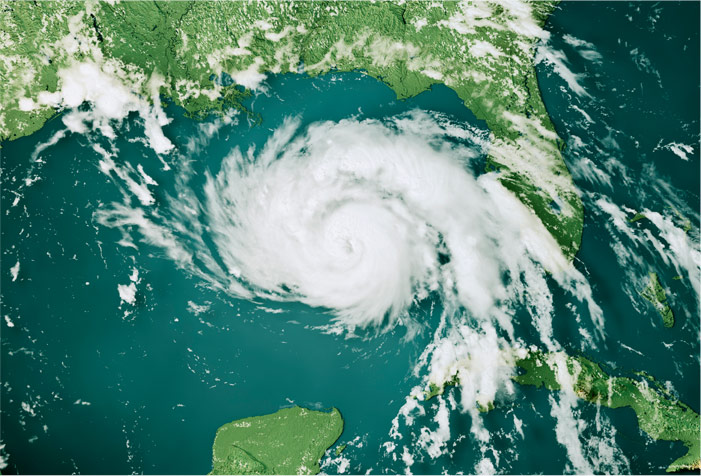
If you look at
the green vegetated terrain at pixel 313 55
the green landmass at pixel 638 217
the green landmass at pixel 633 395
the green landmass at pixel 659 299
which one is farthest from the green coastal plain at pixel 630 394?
the green landmass at pixel 638 217

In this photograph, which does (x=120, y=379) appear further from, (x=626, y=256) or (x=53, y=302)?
(x=626, y=256)

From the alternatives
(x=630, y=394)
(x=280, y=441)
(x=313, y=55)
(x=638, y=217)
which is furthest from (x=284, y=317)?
(x=638, y=217)

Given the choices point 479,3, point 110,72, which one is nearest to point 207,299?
point 110,72

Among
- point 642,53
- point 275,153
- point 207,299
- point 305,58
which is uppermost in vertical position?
point 642,53

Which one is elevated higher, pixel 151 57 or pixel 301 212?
pixel 151 57

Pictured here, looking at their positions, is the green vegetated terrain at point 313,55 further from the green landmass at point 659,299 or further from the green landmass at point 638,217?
the green landmass at point 659,299

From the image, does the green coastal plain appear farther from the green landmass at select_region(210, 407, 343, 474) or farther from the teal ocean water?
the green landmass at select_region(210, 407, 343, 474)
